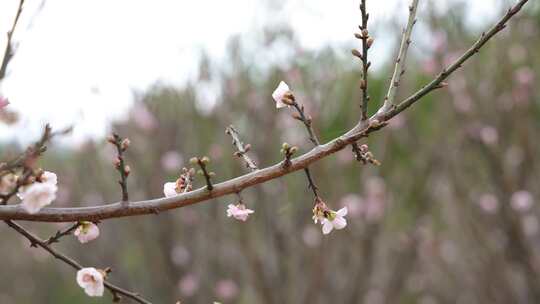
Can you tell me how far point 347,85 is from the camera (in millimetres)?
7242

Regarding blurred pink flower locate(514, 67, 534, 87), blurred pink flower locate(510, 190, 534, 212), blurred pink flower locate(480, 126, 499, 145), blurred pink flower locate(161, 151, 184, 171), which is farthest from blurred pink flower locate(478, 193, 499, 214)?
blurred pink flower locate(161, 151, 184, 171)

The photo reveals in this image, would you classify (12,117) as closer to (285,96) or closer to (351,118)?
(285,96)

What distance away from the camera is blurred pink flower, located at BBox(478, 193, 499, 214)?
630 cm

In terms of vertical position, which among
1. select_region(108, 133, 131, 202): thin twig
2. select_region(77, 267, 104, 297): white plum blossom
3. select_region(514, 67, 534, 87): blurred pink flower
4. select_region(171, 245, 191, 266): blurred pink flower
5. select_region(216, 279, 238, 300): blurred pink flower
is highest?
select_region(514, 67, 534, 87): blurred pink flower

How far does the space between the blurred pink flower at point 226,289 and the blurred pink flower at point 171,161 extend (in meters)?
1.40

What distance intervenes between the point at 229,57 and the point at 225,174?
115 cm

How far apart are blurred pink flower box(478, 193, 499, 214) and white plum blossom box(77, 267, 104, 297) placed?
4.87 meters

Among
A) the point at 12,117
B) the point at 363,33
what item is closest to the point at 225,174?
the point at 12,117

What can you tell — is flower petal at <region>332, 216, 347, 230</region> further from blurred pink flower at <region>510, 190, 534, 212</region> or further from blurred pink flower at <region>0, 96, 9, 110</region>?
blurred pink flower at <region>510, 190, 534, 212</region>

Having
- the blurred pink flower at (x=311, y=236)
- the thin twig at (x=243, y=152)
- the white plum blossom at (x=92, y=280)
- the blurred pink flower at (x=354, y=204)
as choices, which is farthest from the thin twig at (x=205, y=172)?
the blurred pink flower at (x=354, y=204)

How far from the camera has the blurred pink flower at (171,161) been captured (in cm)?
660

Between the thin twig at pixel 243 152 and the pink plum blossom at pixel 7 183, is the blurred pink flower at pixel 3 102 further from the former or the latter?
the thin twig at pixel 243 152

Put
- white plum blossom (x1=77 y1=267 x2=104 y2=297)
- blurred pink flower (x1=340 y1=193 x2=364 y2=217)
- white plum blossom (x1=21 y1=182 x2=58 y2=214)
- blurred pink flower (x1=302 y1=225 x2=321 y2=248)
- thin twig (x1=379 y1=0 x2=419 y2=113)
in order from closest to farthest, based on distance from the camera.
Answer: white plum blossom (x1=21 y1=182 x2=58 y2=214) < thin twig (x1=379 y1=0 x2=419 y2=113) < white plum blossom (x1=77 y1=267 x2=104 y2=297) < blurred pink flower (x1=302 y1=225 x2=321 y2=248) < blurred pink flower (x1=340 y1=193 x2=364 y2=217)

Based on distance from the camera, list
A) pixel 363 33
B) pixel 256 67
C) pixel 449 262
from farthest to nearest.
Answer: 1. pixel 449 262
2. pixel 256 67
3. pixel 363 33
